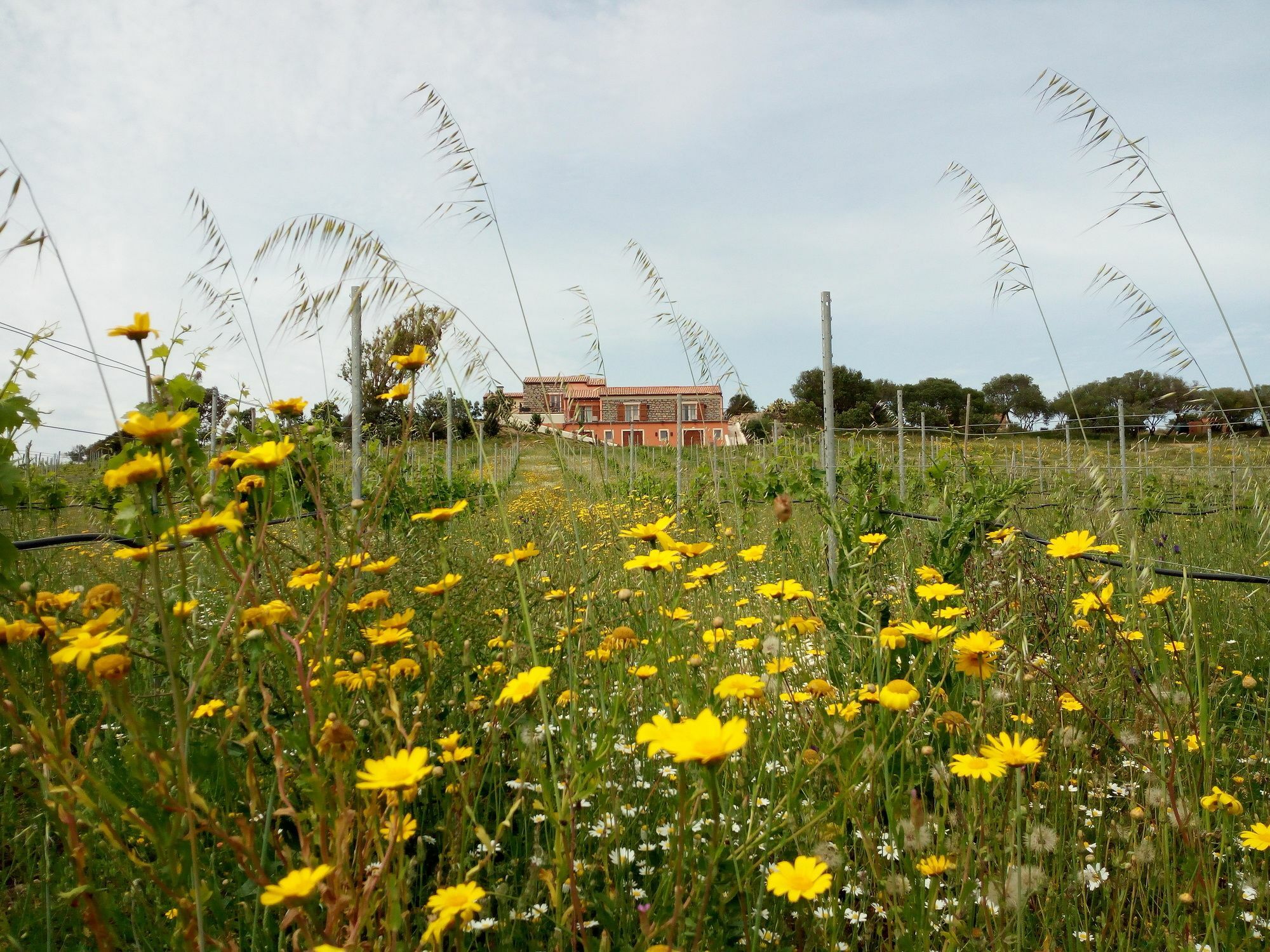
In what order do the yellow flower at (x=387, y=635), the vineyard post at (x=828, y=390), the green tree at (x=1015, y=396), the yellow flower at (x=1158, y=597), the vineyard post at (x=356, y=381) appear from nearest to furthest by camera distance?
the yellow flower at (x=387, y=635) < the yellow flower at (x=1158, y=597) < the vineyard post at (x=828, y=390) < the vineyard post at (x=356, y=381) < the green tree at (x=1015, y=396)

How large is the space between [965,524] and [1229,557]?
11.0ft

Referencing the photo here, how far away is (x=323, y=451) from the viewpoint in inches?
154

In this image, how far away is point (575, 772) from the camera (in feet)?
3.26

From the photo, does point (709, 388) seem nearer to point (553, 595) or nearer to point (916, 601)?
point (916, 601)

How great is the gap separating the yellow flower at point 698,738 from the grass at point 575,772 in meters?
0.04

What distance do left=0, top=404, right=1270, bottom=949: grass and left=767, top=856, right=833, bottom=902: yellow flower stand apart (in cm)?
3

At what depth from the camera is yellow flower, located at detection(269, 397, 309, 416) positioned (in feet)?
4.20

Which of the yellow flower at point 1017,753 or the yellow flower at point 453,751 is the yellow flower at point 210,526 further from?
the yellow flower at point 1017,753

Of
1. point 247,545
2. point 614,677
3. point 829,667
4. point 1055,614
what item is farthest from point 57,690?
point 1055,614

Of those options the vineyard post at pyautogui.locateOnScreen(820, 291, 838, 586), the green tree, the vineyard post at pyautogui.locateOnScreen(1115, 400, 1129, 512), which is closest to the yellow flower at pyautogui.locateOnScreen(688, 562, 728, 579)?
the vineyard post at pyautogui.locateOnScreen(820, 291, 838, 586)

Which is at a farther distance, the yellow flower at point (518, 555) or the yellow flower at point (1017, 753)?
the yellow flower at point (518, 555)

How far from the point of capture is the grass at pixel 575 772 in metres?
0.88

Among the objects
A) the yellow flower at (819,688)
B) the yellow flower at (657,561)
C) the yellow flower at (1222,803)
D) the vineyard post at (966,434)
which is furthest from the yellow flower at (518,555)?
the vineyard post at (966,434)

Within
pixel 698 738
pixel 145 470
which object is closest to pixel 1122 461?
pixel 698 738
